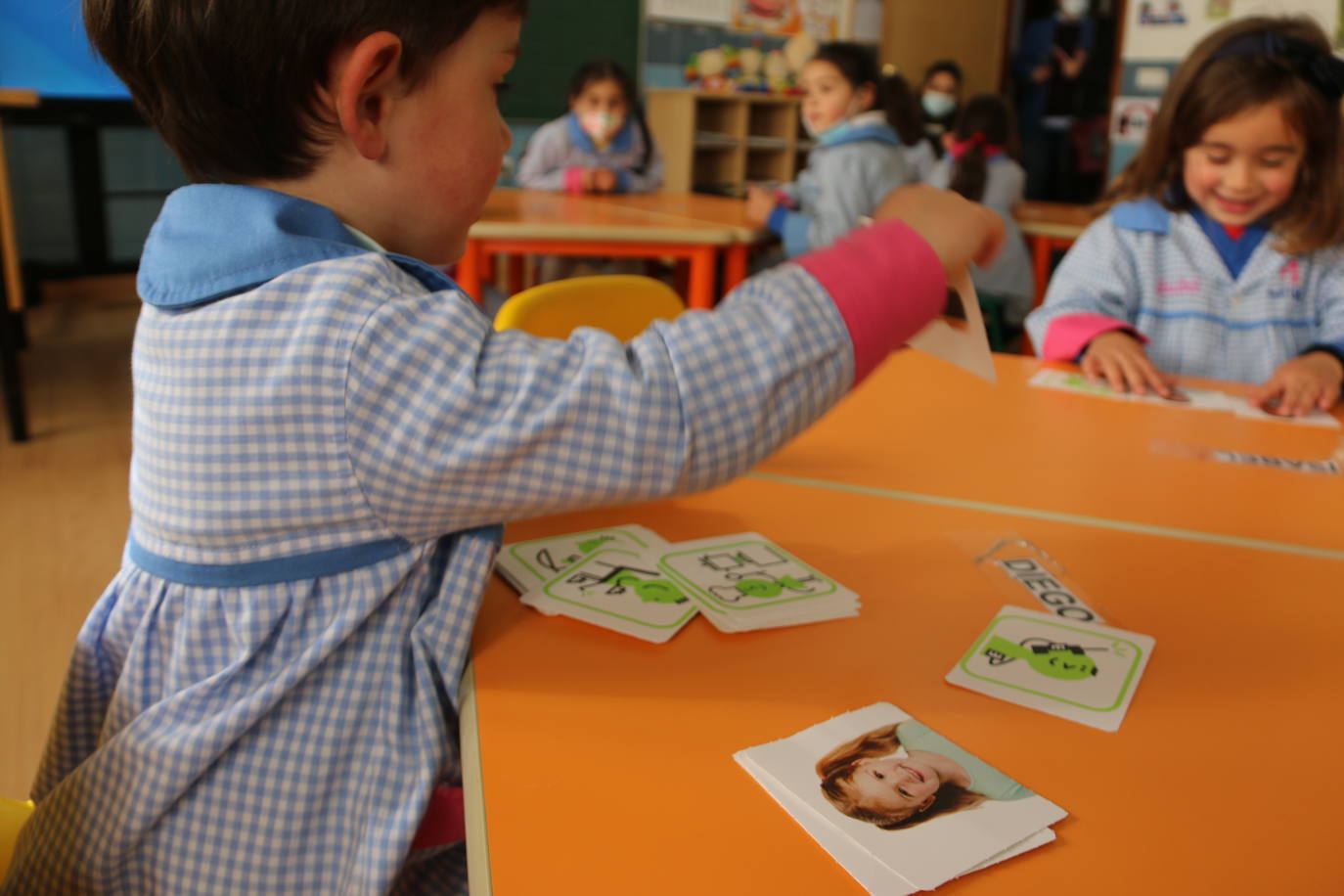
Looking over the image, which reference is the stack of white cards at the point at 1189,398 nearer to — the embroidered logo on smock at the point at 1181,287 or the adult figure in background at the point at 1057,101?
the embroidered logo on smock at the point at 1181,287

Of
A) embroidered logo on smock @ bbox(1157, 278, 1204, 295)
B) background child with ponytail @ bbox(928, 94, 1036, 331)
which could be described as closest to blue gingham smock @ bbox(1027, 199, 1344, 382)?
embroidered logo on smock @ bbox(1157, 278, 1204, 295)

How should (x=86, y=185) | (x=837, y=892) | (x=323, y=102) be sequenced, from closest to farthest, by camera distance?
1. (x=837, y=892)
2. (x=323, y=102)
3. (x=86, y=185)

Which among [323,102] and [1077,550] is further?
[1077,550]

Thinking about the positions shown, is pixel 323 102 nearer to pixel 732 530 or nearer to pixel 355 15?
pixel 355 15

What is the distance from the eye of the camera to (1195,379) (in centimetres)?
162

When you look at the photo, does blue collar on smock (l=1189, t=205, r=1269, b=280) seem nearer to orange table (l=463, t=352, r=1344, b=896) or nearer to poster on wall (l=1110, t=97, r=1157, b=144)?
orange table (l=463, t=352, r=1344, b=896)

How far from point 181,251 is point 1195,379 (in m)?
1.45

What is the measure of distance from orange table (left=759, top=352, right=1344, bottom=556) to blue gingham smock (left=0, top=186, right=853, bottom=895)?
44cm

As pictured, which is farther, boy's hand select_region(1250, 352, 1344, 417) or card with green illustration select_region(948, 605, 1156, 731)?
boy's hand select_region(1250, 352, 1344, 417)

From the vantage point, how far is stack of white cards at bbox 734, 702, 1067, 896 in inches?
19.5

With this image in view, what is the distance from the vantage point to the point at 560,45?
20.3 feet

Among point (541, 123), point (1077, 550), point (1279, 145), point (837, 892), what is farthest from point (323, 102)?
point (541, 123)

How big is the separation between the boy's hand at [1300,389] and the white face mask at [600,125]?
3376 millimetres

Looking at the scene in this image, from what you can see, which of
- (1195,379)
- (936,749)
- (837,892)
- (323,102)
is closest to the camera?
(837,892)
